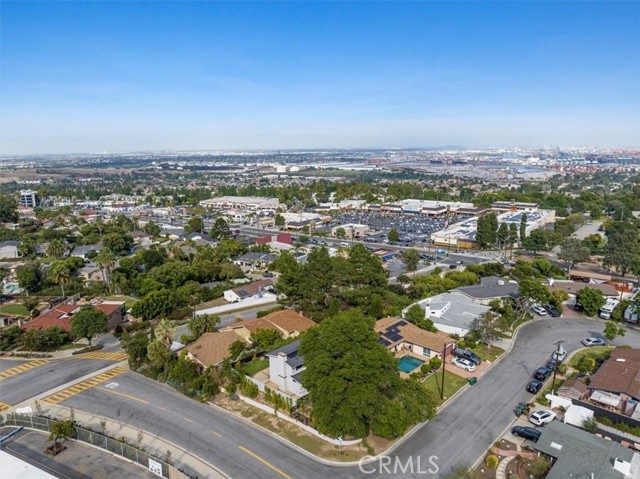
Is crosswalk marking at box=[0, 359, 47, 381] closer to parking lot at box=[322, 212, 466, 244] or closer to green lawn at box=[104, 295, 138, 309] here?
green lawn at box=[104, 295, 138, 309]

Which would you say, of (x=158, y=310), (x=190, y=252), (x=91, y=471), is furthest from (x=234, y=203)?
(x=91, y=471)

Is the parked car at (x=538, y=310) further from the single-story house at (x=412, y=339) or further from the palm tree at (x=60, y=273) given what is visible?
the palm tree at (x=60, y=273)

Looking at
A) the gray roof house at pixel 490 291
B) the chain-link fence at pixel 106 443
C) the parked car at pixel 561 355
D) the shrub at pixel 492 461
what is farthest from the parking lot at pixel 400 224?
the chain-link fence at pixel 106 443

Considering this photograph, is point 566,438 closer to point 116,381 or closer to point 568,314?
point 568,314

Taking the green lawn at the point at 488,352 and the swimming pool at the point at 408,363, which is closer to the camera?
the swimming pool at the point at 408,363

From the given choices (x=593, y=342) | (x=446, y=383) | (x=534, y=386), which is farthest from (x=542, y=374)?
(x=593, y=342)

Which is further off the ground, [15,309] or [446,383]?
[446,383]

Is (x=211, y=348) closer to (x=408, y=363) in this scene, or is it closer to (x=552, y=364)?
(x=408, y=363)
